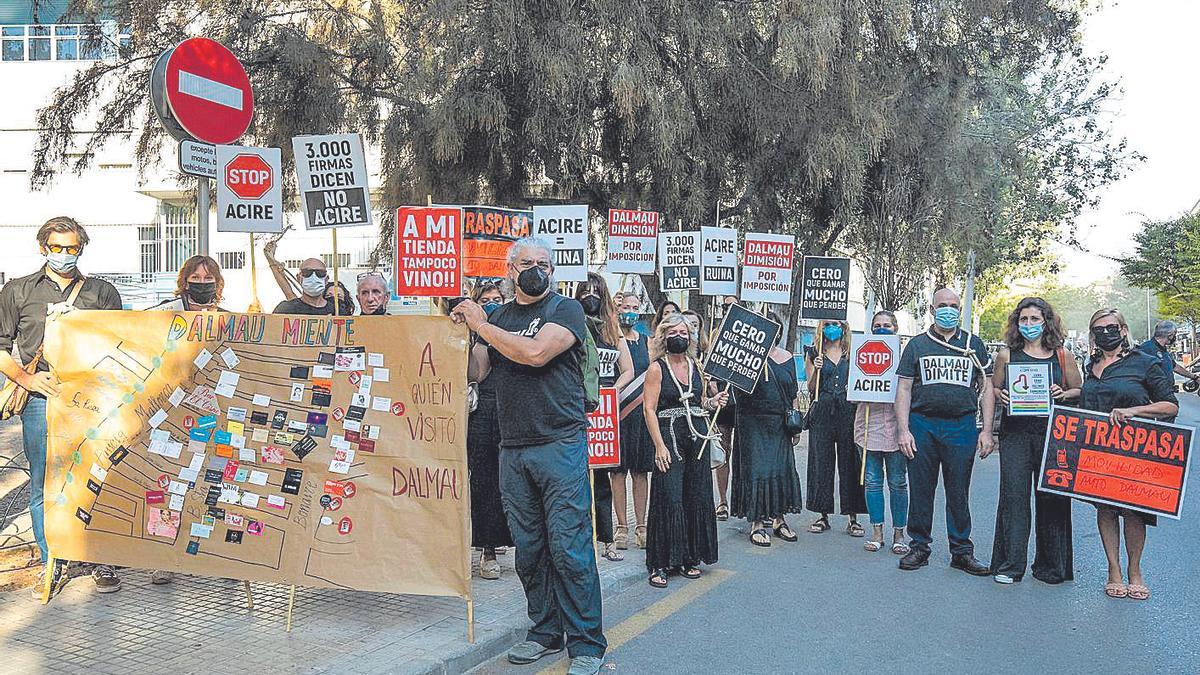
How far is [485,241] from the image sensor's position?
31.6 feet

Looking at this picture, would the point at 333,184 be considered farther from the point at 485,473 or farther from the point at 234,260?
the point at 234,260

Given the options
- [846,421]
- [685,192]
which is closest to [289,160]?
[685,192]

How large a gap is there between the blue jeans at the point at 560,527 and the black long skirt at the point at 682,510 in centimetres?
185

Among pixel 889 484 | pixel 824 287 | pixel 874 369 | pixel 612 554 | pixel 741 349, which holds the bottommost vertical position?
pixel 612 554

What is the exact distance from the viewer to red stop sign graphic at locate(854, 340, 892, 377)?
8.74 meters

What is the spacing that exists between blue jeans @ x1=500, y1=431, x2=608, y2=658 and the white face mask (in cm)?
275

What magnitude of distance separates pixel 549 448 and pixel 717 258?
23.4 feet

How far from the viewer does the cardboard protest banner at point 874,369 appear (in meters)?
8.70

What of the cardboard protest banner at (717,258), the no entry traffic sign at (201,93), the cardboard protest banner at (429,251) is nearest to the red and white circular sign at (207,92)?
the no entry traffic sign at (201,93)

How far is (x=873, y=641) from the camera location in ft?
19.7

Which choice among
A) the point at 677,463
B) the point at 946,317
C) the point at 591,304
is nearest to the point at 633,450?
the point at 677,463

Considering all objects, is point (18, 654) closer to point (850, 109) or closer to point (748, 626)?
point (748, 626)

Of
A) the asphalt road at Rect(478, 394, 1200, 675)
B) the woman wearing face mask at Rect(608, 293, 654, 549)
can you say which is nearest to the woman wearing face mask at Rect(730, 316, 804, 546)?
the asphalt road at Rect(478, 394, 1200, 675)

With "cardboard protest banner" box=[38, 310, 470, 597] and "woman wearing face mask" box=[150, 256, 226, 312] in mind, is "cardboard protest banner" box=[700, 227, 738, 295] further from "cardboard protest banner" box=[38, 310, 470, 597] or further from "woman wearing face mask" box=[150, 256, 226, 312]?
"cardboard protest banner" box=[38, 310, 470, 597]
